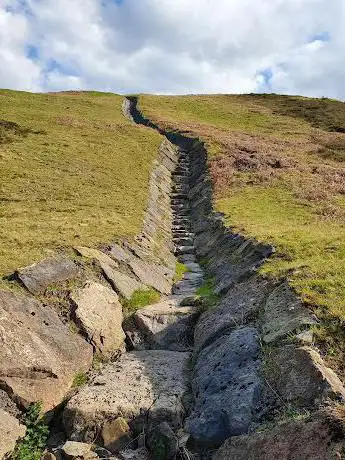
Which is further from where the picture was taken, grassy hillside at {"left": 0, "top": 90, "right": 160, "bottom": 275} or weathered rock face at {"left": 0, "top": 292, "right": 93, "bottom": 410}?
grassy hillside at {"left": 0, "top": 90, "right": 160, "bottom": 275}

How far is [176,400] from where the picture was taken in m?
12.7

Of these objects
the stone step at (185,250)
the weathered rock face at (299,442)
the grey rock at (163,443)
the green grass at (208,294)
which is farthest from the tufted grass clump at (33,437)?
the stone step at (185,250)

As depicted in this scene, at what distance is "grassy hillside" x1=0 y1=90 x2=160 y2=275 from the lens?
76.3 ft

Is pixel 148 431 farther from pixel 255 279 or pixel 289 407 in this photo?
pixel 255 279

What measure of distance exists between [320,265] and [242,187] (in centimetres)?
2470

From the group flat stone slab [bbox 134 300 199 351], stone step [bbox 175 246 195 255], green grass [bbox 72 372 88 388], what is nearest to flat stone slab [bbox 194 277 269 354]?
flat stone slab [bbox 134 300 199 351]

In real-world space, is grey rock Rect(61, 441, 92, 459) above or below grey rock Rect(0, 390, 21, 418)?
below

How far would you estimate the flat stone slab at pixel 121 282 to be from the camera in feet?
63.1

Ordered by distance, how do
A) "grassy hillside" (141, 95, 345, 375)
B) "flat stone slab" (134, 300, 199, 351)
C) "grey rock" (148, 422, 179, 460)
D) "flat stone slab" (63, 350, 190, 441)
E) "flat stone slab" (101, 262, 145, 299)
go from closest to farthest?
"grey rock" (148, 422, 179, 460) < "flat stone slab" (63, 350, 190, 441) < "grassy hillside" (141, 95, 345, 375) < "flat stone slab" (134, 300, 199, 351) < "flat stone slab" (101, 262, 145, 299)

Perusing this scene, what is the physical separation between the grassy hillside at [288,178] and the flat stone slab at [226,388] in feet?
6.62

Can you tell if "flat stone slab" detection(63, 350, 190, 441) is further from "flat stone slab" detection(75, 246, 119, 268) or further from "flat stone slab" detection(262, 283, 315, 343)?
"flat stone slab" detection(75, 246, 119, 268)

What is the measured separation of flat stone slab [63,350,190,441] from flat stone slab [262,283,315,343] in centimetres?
296

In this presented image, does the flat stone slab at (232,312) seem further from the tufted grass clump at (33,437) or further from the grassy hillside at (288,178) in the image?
the tufted grass clump at (33,437)

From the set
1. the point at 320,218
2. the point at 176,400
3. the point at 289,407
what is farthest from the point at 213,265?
the point at 289,407
